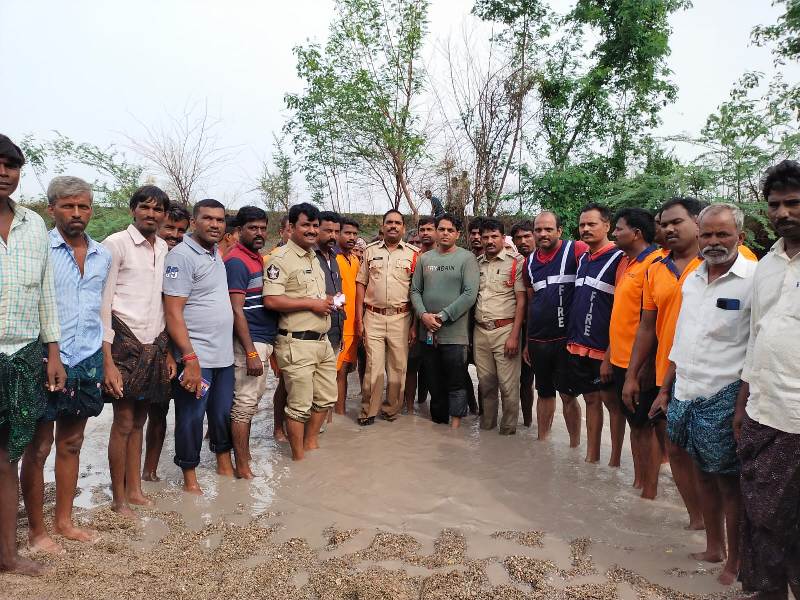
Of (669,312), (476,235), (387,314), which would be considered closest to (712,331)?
(669,312)

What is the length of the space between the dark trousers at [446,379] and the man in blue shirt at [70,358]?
3226 millimetres

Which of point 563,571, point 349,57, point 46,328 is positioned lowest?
point 563,571

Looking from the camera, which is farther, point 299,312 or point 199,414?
point 299,312

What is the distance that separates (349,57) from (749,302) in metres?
11.7

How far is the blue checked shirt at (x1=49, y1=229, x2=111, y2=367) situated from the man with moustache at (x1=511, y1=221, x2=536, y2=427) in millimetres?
3754

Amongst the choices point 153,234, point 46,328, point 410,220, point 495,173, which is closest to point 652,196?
point 495,173

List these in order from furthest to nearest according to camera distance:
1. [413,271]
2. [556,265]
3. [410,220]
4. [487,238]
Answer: [410,220], [413,271], [487,238], [556,265]

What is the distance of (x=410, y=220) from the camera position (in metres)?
13.6

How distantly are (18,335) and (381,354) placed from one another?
11.4 ft

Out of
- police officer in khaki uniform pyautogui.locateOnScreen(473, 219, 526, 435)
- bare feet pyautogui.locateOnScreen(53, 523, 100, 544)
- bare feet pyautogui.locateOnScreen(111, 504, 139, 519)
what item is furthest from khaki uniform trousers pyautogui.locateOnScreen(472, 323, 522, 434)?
bare feet pyautogui.locateOnScreen(53, 523, 100, 544)

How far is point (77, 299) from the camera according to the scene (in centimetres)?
320

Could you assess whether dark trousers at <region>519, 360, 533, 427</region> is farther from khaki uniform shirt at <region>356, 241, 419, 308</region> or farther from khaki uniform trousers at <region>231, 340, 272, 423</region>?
khaki uniform trousers at <region>231, 340, 272, 423</region>

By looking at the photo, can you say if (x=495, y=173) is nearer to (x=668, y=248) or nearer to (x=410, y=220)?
(x=410, y=220)

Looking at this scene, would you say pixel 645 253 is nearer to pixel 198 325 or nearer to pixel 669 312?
pixel 669 312
